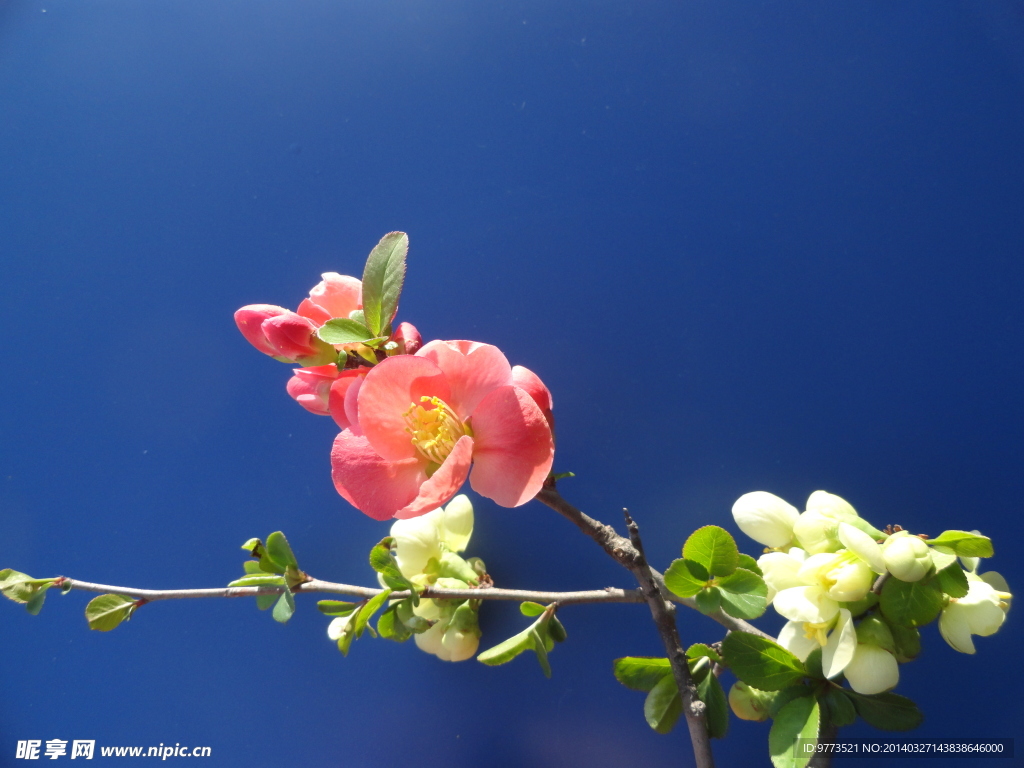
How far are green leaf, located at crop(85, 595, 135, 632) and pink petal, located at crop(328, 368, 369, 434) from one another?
28cm

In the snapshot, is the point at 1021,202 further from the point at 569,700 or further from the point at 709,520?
the point at 569,700

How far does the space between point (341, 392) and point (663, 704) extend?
347 millimetres

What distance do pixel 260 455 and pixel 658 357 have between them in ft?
1.74

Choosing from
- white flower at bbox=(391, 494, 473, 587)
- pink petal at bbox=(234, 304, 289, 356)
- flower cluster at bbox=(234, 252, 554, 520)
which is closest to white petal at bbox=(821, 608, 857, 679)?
flower cluster at bbox=(234, 252, 554, 520)

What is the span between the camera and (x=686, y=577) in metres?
0.43

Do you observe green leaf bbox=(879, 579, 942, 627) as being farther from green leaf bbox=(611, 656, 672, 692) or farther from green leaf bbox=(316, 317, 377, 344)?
green leaf bbox=(316, 317, 377, 344)

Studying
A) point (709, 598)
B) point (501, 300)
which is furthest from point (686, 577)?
point (501, 300)

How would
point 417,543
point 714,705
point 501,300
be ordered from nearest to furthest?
point 714,705 < point 417,543 < point 501,300

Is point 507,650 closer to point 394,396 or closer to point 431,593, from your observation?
point 431,593

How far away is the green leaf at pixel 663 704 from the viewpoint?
1.61 ft

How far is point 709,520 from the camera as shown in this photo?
2.35ft

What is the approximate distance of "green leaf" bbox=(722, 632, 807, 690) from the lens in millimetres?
438

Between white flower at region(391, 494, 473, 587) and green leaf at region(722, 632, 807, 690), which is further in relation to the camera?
white flower at region(391, 494, 473, 587)

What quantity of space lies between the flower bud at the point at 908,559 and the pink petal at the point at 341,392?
362mm
